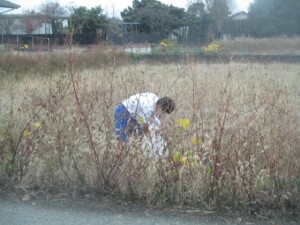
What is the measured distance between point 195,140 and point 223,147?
28cm

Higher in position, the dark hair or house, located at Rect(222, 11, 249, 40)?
house, located at Rect(222, 11, 249, 40)

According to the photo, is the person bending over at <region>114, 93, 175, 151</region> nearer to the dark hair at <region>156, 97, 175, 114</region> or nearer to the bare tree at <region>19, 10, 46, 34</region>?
the dark hair at <region>156, 97, 175, 114</region>

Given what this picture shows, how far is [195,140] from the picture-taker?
4.20 metres

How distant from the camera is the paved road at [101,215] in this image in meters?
3.48

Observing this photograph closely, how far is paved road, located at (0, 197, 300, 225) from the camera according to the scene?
348 centimetres

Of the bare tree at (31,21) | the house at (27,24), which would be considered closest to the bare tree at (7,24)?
the house at (27,24)

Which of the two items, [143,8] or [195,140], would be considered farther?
[143,8]

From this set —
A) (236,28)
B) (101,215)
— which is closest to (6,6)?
(236,28)

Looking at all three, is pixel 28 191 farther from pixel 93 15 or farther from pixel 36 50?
pixel 93 15

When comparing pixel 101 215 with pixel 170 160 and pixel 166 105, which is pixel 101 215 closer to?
pixel 170 160

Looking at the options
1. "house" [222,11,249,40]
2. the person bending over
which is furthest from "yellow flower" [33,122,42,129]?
"house" [222,11,249,40]

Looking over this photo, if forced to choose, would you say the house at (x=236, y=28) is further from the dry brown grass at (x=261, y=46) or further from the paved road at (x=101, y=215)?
the paved road at (x=101, y=215)

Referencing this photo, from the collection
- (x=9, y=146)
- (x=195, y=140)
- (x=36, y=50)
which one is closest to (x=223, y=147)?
(x=195, y=140)

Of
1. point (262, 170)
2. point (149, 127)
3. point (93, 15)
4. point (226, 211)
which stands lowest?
point (226, 211)
